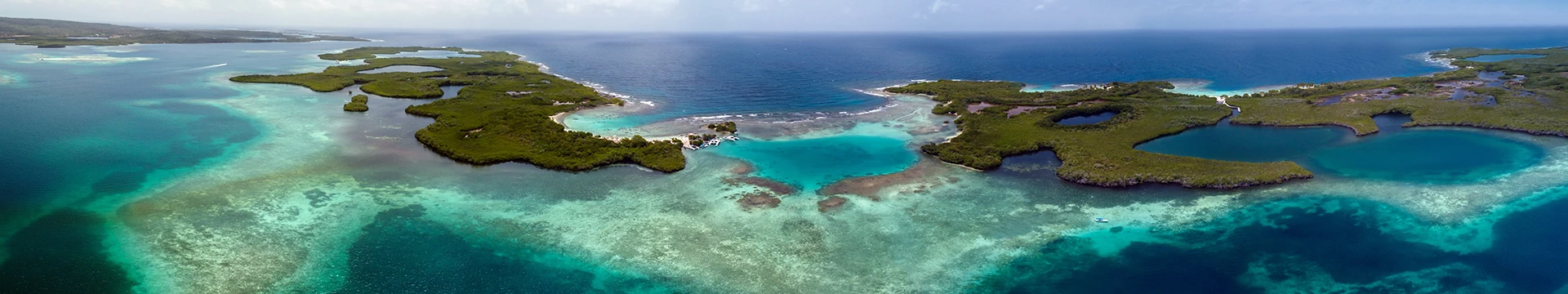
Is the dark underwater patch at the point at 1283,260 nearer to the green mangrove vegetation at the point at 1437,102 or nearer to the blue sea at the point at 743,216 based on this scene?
the blue sea at the point at 743,216

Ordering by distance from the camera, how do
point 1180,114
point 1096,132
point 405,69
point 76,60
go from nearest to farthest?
point 1096,132, point 1180,114, point 76,60, point 405,69

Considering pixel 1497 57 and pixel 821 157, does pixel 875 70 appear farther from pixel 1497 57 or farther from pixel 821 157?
pixel 1497 57

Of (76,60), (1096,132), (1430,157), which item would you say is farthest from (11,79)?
(1430,157)

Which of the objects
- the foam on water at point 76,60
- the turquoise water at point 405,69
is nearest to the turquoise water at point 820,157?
the turquoise water at point 405,69

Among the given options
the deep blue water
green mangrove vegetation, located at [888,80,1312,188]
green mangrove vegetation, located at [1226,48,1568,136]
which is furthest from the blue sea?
the deep blue water

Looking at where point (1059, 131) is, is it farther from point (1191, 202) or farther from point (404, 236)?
point (404, 236)

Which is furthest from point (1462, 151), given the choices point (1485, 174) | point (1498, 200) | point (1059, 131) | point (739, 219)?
point (739, 219)
